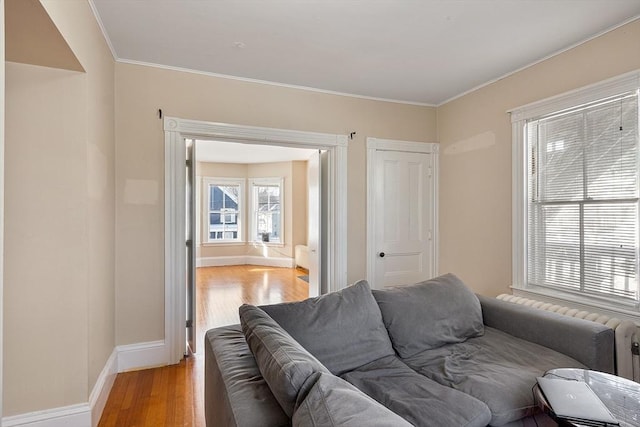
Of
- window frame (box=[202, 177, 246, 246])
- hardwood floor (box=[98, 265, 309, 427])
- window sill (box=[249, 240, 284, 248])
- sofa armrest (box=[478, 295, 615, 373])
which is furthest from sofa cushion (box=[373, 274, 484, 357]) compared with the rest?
window frame (box=[202, 177, 246, 246])

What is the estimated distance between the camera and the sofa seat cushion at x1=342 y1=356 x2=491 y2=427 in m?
1.54

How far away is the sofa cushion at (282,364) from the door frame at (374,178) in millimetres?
2510

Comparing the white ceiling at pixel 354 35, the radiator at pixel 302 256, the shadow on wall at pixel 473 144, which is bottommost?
the radiator at pixel 302 256

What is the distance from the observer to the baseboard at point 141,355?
120 inches

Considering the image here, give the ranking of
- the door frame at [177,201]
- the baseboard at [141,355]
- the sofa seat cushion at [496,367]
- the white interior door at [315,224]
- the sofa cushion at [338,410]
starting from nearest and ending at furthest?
the sofa cushion at [338,410] → the sofa seat cushion at [496,367] → the baseboard at [141,355] → the door frame at [177,201] → the white interior door at [315,224]

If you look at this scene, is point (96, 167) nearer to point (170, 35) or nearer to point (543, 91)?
point (170, 35)

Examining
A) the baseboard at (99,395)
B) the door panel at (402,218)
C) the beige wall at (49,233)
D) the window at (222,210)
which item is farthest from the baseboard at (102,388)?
the window at (222,210)

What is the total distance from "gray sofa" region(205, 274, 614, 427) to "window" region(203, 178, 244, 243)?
715 cm

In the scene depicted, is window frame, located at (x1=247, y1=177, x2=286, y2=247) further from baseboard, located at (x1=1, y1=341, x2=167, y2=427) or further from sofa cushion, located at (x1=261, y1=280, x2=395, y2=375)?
sofa cushion, located at (x1=261, y1=280, x2=395, y2=375)

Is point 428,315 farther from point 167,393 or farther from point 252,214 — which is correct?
point 252,214

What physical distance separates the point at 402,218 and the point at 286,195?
491 centimetres

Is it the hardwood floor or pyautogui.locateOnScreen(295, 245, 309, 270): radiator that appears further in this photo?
pyautogui.locateOnScreen(295, 245, 309, 270): radiator

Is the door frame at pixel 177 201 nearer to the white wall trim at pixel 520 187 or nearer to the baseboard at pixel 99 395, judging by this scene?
the baseboard at pixel 99 395

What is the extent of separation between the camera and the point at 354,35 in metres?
2.64
